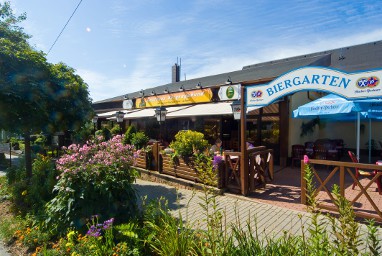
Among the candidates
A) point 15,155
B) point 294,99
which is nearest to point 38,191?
point 294,99

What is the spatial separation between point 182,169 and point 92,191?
13.8ft

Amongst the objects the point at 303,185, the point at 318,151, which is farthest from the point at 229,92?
the point at 303,185

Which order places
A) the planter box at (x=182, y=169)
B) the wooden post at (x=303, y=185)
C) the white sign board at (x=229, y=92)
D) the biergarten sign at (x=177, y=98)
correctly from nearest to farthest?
the wooden post at (x=303, y=185), the planter box at (x=182, y=169), the white sign board at (x=229, y=92), the biergarten sign at (x=177, y=98)

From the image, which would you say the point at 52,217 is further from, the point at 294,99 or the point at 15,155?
the point at 15,155

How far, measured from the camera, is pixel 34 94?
564 cm

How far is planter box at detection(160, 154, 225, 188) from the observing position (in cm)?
664

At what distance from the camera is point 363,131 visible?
12797mm

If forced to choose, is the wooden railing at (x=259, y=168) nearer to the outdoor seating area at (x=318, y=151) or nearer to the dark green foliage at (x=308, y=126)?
Answer: the outdoor seating area at (x=318, y=151)

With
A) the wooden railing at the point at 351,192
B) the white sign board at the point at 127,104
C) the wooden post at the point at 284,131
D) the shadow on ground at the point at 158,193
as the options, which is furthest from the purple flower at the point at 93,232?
the white sign board at the point at 127,104

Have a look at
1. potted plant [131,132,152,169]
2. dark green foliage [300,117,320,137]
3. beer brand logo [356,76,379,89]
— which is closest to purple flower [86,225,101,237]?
beer brand logo [356,76,379,89]

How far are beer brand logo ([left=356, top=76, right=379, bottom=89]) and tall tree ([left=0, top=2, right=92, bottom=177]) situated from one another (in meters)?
7.09

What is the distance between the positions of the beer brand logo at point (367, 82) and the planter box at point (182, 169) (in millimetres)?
3723

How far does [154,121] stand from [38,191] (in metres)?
11.3

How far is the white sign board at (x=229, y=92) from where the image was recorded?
11.0 m
